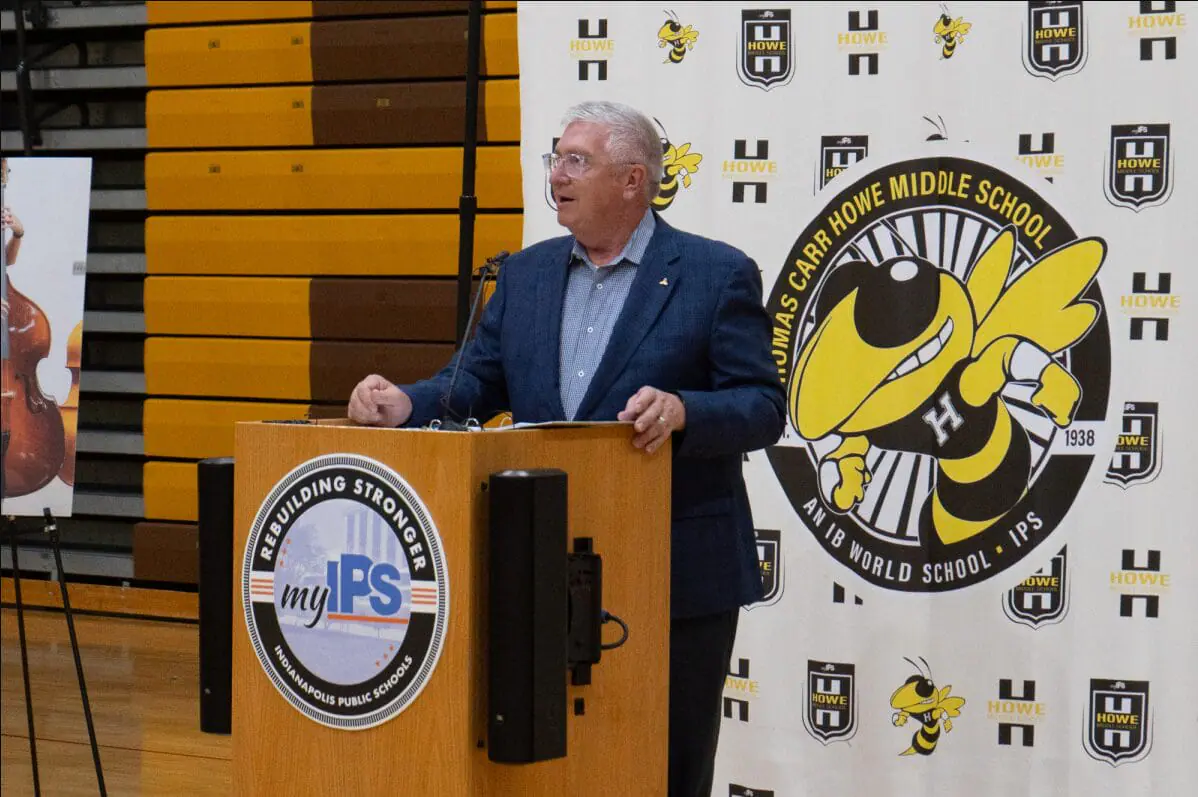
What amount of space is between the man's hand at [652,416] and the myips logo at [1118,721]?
1739 millimetres

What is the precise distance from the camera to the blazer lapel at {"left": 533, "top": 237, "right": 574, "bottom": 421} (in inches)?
86.4

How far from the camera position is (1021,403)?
10.7ft

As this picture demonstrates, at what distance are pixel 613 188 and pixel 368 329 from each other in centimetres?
275

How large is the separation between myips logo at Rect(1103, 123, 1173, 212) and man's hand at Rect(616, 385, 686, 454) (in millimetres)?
1716

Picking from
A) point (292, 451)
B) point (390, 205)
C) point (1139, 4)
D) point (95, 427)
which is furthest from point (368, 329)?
point (292, 451)

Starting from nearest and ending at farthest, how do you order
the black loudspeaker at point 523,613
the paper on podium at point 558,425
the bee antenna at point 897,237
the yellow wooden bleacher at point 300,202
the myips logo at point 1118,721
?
the black loudspeaker at point 523,613 < the paper on podium at point 558,425 < the myips logo at point 1118,721 < the bee antenna at point 897,237 < the yellow wooden bleacher at point 300,202

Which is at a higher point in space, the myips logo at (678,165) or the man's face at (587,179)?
the myips logo at (678,165)

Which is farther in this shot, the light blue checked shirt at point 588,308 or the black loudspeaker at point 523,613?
the light blue checked shirt at point 588,308

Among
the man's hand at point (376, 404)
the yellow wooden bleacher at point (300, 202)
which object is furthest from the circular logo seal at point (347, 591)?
the yellow wooden bleacher at point (300, 202)

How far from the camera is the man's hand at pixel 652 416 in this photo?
1.89 m

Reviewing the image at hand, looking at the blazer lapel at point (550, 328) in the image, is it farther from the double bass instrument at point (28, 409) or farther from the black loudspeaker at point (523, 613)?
the double bass instrument at point (28, 409)

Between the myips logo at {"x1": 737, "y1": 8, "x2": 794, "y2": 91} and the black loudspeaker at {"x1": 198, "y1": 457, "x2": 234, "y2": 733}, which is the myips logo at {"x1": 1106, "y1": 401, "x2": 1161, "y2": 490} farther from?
the black loudspeaker at {"x1": 198, "y1": 457, "x2": 234, "y2": 733}

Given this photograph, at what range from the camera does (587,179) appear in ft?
7.17

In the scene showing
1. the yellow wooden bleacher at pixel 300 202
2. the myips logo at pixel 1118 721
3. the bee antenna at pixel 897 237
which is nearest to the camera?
the myips logo at pixel 1118 721
